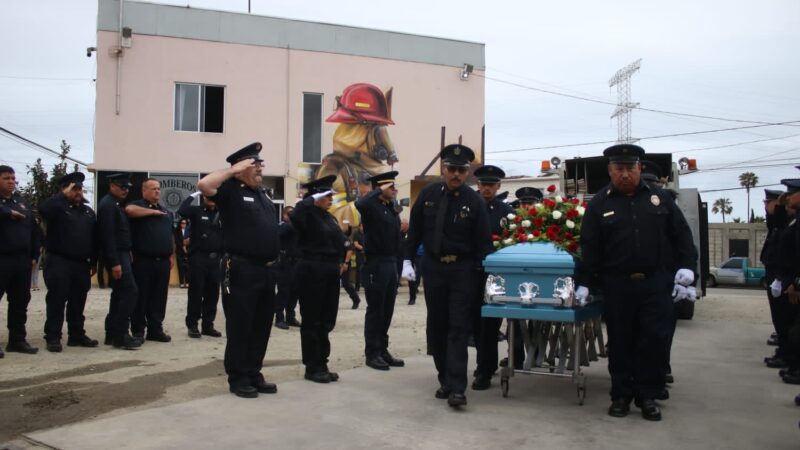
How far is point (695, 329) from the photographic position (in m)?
12.3

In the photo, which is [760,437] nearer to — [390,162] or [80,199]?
[80,199]

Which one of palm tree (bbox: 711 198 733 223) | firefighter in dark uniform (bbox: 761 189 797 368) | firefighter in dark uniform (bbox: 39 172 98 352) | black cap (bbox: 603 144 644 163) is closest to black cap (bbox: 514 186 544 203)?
black cap (bbox: 603 144 644 163)

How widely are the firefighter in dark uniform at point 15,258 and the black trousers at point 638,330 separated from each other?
6252mm

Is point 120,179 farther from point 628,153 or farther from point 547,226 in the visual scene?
point 628,153

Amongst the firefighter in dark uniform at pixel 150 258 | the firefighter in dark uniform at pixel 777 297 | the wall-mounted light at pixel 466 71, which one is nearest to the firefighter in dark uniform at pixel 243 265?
the firefighter in dark uniform at pixel 150 258

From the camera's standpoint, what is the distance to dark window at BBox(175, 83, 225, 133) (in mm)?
22188

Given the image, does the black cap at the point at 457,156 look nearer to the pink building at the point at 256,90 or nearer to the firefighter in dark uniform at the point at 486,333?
the firefighter in dark uniform at the point at 486,333

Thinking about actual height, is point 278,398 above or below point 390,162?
below

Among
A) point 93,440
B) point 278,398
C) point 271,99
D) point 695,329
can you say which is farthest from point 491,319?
point 271,99

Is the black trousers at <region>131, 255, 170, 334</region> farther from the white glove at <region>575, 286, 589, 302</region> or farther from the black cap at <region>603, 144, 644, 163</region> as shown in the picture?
the black cap at <region>603, 144, 644, 163</region>

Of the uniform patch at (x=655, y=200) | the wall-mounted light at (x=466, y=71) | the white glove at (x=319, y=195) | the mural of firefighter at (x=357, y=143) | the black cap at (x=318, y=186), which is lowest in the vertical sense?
the uniform patch at (x=655, y=200)

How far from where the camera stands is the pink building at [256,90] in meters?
21.4

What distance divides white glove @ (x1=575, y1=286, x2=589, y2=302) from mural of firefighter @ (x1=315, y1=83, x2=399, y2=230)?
58.1ft

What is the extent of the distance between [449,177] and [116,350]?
477 centimetres
